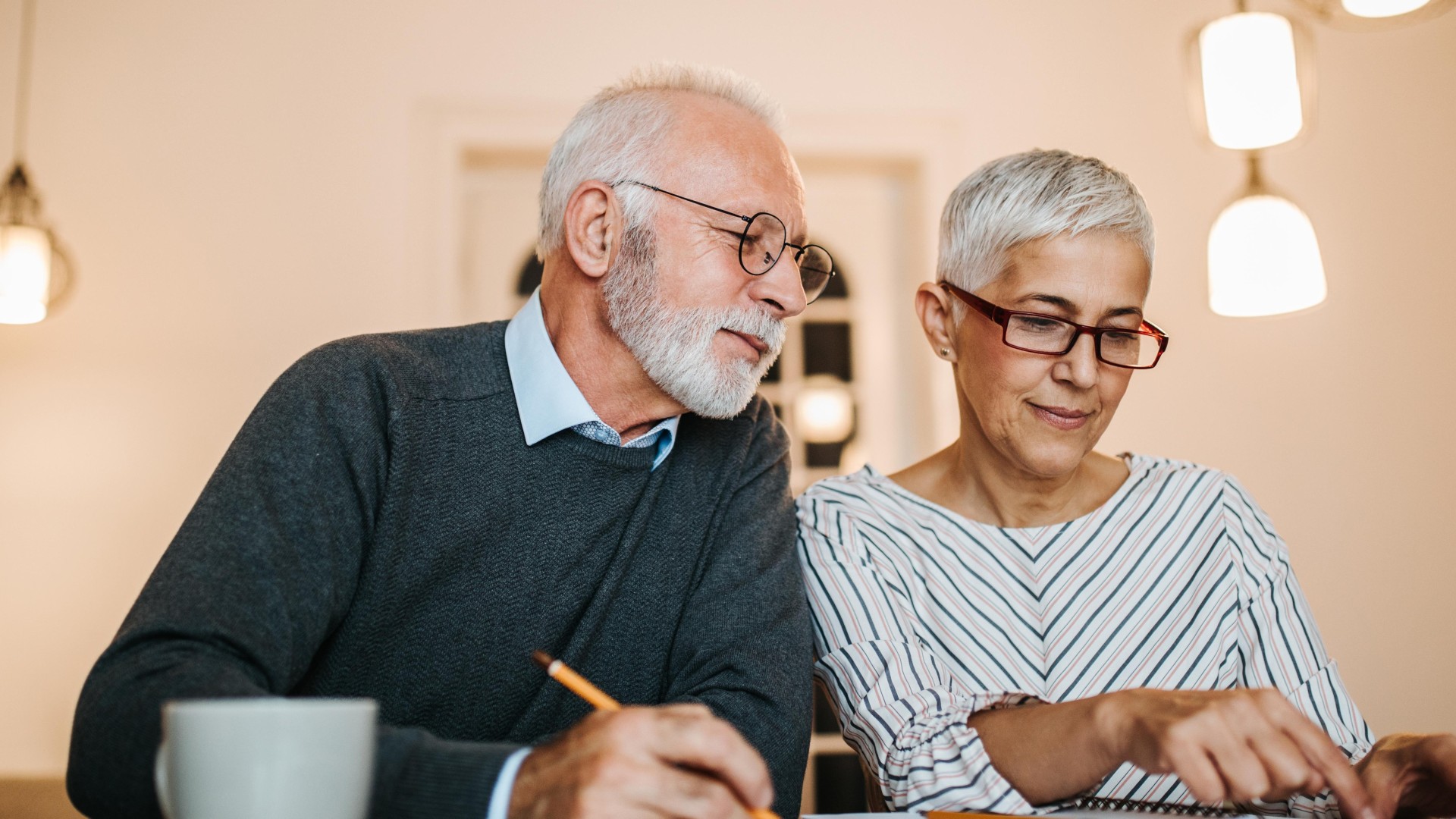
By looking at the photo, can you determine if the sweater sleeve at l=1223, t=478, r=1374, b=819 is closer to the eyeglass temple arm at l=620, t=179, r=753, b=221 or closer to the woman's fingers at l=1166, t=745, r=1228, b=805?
the woman's fingers at l=1166, t=745, r=1228, b=805

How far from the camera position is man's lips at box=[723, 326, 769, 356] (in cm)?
139

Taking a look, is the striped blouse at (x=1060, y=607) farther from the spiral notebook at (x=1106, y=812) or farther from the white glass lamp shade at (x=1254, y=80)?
the white glass lamp shade at (x=1254, y=80)

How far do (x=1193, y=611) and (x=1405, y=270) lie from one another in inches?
105

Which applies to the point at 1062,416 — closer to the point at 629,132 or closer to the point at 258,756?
the point at 629,132

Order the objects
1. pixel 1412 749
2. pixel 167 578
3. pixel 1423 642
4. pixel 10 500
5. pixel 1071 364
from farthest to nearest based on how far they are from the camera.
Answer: pixel 1423 642, pixel 10 500, pixel 1071 364, pixel 1412 749, pixel 167 578

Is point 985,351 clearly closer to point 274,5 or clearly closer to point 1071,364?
point 1071,364

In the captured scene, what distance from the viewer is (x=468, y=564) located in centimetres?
121

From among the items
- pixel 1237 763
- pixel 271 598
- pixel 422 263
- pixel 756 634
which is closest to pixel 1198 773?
pixel 1237 763

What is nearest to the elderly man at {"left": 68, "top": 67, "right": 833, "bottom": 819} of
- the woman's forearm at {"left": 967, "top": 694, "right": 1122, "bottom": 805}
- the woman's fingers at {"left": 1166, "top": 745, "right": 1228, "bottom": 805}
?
the woman's forearm at {"left": 967, "top": 694, "right": 1122, "bottom": 805}

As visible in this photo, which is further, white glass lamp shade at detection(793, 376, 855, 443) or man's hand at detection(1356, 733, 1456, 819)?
white glass lamp shade at detection(793, 376, 855, 443)

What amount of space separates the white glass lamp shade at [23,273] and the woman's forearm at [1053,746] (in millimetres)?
2708

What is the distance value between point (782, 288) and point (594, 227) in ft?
0.90

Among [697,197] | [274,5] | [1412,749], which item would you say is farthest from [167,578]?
[274,5]

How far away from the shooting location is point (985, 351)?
1.44m
